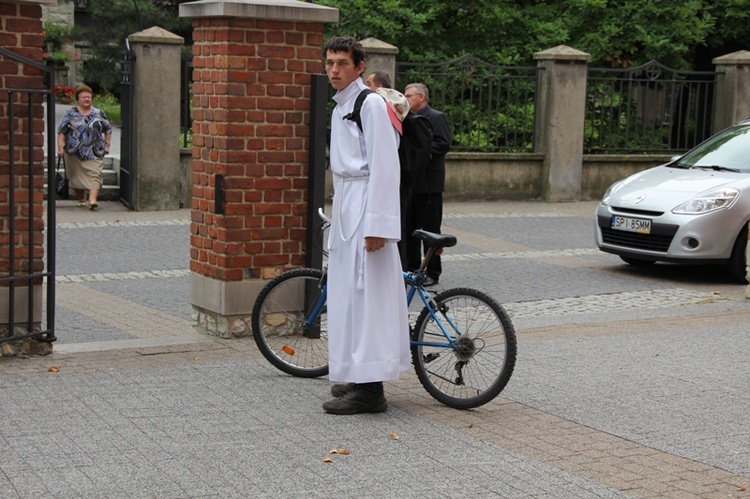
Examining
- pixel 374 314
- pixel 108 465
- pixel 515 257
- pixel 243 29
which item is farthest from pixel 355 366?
pixel 515 257

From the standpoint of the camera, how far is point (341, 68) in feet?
21.3

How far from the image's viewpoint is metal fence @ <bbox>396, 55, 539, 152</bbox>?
18703 mm

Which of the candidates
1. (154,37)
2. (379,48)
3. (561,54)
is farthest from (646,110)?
(154,37)

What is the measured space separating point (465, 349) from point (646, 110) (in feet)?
47.7

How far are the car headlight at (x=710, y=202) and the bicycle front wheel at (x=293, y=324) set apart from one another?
5482 millimetres

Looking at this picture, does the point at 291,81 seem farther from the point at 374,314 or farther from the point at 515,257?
the point at 515,257

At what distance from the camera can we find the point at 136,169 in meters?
16.5

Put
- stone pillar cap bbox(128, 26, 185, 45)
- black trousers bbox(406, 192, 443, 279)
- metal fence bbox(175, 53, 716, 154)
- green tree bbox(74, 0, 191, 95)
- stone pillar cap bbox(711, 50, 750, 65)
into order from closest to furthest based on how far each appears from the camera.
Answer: black trousers bbox(406, 192, 443, 279) → stone pillar cap bbox(128, 26, 185, 45) → metal fence bbox(175, 53, 716, 154) → stone pillar cap bbox(711, 50, 750, 65) → green tree bbox(74, 0, 191, 95)

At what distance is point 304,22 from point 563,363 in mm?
2821

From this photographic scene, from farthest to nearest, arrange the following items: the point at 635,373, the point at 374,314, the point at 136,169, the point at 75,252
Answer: the point at 136,169 < the point at 75,252 < the point at 635,373 < the point at 374,314

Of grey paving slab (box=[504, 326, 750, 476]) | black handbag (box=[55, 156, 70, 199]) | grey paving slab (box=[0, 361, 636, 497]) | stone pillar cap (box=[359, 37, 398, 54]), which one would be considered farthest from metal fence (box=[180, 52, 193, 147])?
grey paving slab (box=[0, 361, 636, 497])

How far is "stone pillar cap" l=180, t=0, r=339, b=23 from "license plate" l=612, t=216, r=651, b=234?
4.77 metres

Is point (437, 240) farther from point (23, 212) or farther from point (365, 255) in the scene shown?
point (23, 212)

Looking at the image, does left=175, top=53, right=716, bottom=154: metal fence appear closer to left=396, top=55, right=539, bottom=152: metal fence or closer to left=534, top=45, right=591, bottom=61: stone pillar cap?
left=396, top=55, right=539, bottom=152: metal fence
